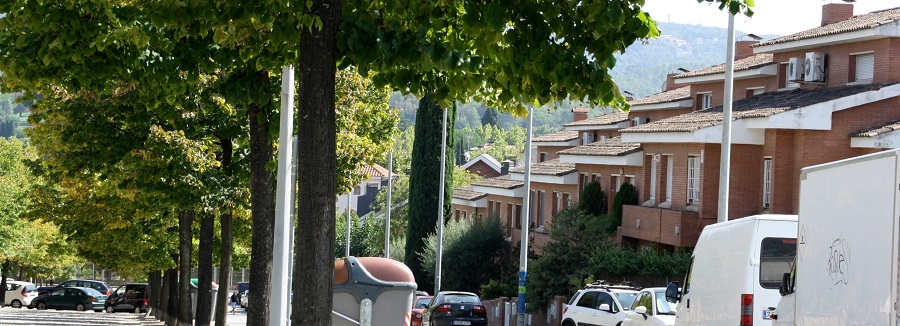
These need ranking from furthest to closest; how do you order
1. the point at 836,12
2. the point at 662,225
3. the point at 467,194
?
the point at 467,194 → the point at 836,12 → the point at 662,225

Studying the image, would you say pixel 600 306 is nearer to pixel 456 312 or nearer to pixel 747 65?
pixel 456 312

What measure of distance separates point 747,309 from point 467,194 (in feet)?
183

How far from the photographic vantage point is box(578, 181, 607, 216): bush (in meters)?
46.9

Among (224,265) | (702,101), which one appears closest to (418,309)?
(702,101)

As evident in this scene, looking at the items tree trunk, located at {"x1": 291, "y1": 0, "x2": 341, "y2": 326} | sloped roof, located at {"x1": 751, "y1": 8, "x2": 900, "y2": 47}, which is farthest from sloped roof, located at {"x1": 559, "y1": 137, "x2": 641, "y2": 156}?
tree trunk, located at {"x1": 291, "y1": 0, "x2": 341, "y2": 326}

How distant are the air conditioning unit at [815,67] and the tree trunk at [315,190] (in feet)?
95.8

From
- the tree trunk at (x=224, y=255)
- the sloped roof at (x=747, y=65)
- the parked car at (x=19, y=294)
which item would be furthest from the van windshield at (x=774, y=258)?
the parked car at (x=19, y=294)

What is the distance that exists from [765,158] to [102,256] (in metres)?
23.4

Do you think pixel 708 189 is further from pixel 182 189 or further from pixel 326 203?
pixel 326 203

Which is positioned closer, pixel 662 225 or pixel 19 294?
pixel 662 225

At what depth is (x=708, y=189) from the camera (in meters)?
37.1

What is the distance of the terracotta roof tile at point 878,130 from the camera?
1246 inches

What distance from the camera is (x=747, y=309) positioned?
1558cm

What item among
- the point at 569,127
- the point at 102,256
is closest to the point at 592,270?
the point at 102,256
